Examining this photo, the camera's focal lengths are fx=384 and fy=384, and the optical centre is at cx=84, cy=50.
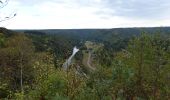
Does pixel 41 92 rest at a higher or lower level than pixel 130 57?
lower

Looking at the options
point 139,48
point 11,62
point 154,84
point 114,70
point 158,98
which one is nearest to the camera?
point 114,70

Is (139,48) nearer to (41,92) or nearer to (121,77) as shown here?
(121,77)

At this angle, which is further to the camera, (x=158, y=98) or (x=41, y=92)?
(x=41, y=92)

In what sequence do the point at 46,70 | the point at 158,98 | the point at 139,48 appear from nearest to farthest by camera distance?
the point at 158,98 → the point at 139,48 → the point at 46,70

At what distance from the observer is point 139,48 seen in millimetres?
11375

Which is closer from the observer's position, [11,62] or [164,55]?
[164,55]

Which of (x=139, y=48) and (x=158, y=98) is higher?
(x=139, y=48)

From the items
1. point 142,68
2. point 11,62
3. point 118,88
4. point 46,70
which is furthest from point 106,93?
point 11,62

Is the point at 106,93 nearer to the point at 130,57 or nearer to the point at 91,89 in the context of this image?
the point at 91,89

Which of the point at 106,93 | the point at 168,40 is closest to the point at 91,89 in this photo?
the point at 106,93

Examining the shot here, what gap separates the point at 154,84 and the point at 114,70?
1.97 metres

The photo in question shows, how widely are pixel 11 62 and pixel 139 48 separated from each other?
51.8 meters

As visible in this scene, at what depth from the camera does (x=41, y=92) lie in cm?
1282

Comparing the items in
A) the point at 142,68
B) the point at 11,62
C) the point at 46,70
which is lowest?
the point at 11,62
